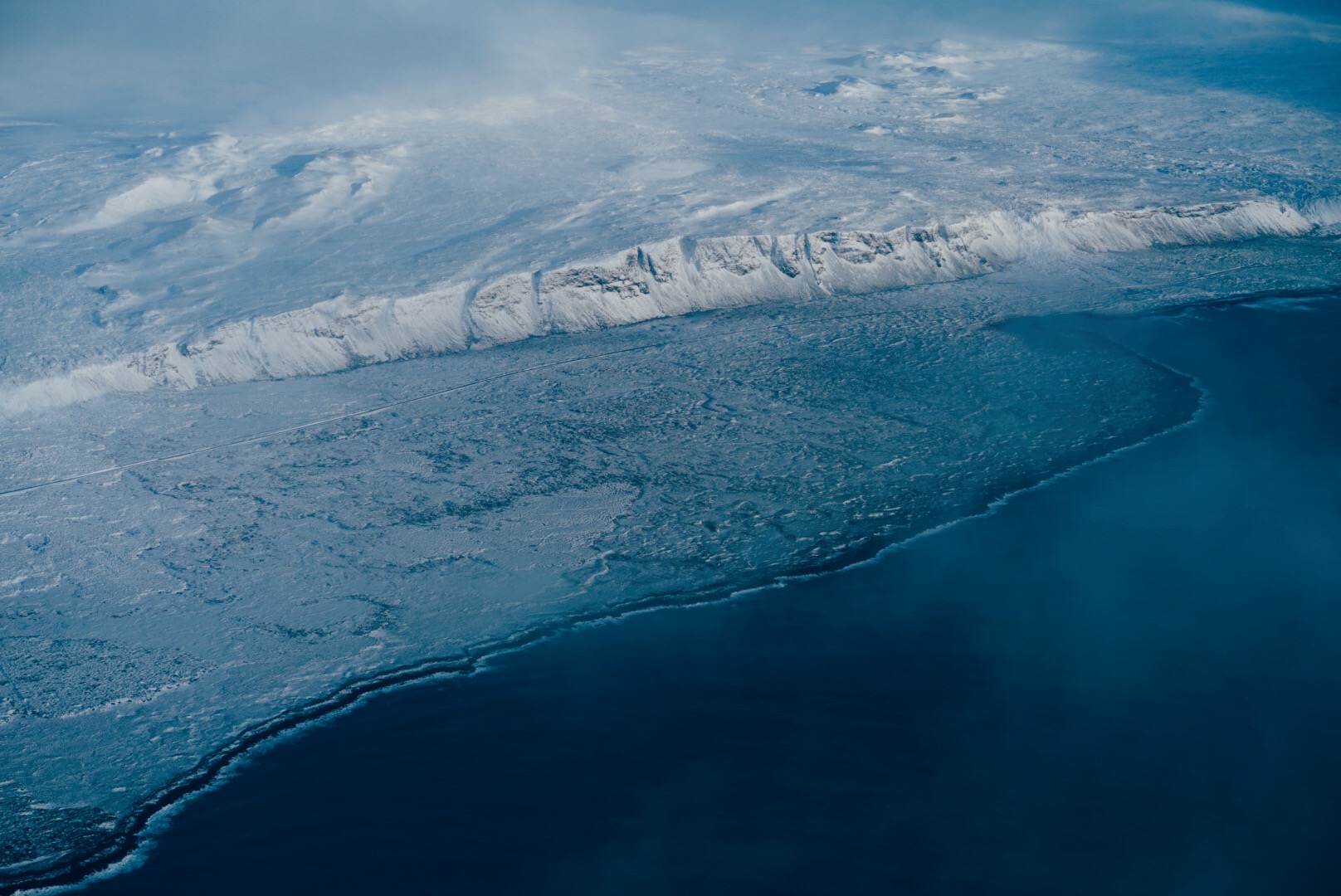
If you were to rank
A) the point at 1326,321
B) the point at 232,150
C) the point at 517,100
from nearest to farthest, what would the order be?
1. the point at 1326,321
2. the point at 232,150
3. the point at 517,100

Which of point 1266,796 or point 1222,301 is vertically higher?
point 1222,301

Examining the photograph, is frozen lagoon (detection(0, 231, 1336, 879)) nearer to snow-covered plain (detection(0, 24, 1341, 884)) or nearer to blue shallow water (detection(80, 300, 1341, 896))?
snow-covered plain (detection(0, 24, 1341, 884))

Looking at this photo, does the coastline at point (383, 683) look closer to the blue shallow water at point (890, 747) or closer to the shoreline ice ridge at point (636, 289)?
the blue shallow water at point (890, 747)

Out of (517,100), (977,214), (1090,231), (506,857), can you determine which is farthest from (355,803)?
(517,100)

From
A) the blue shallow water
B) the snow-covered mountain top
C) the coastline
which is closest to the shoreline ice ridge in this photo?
the snow-covered mountain top

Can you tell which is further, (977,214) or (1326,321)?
(977,214)

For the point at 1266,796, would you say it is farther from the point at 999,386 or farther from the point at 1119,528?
the point at 999,386

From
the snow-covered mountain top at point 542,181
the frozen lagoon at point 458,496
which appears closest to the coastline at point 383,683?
the frozen lagoon at point 458,496
